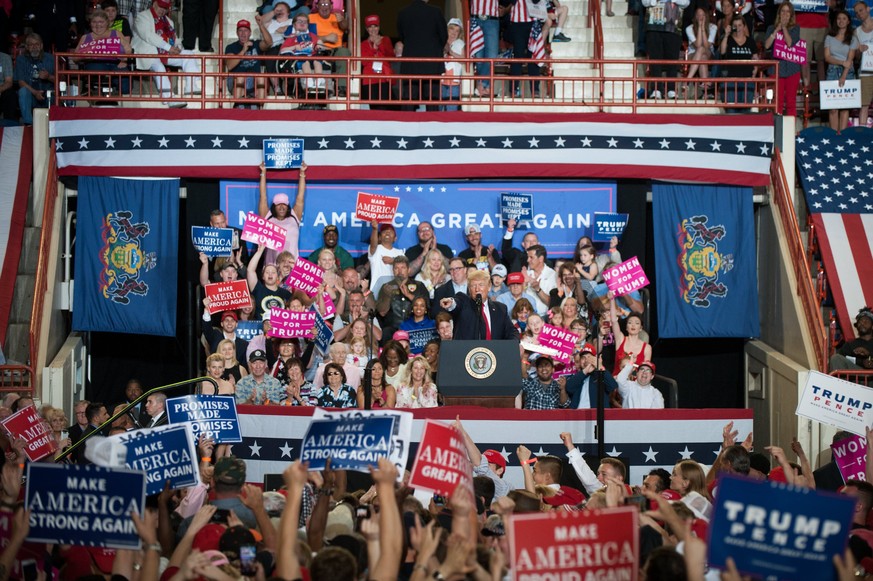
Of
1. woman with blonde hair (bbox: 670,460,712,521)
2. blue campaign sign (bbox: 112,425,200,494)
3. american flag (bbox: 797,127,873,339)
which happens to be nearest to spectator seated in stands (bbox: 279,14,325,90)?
american flag (bbox: 797,127,873,339)

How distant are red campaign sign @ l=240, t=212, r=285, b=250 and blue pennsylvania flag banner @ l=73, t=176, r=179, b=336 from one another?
1.16 m

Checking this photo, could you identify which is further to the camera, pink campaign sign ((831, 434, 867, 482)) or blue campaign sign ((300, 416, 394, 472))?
pink campaign sign ((831, 434, 867, 482))

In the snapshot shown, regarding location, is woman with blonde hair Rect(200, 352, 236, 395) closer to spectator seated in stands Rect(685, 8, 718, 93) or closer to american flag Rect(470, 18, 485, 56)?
american flag Rect(470, 18, 485, 56)

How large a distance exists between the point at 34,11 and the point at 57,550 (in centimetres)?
1304

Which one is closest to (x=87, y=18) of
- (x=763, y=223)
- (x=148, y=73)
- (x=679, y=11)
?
(x=148, y=73)

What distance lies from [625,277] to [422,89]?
423cm

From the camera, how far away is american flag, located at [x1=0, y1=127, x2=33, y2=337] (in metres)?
17.2

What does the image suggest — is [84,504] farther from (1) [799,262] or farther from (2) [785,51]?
(2) [785,51]

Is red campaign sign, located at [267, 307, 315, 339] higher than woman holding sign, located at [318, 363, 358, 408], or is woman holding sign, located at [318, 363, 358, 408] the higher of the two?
red campaign sign, located at [267, 307, 315, 339]

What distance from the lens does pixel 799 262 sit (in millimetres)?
17203

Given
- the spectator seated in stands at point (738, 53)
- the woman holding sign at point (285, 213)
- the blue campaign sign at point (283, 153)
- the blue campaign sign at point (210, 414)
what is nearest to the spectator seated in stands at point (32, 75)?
the blue campaign sign at point (283, 153)

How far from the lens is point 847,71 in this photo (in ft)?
64.0

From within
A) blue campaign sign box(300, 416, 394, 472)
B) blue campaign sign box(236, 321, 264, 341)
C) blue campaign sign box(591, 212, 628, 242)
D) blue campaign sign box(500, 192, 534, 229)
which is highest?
blue campaign sign box(500, 192, 534, 229)

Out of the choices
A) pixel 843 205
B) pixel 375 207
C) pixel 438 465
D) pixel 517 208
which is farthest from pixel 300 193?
pixel 438 465
